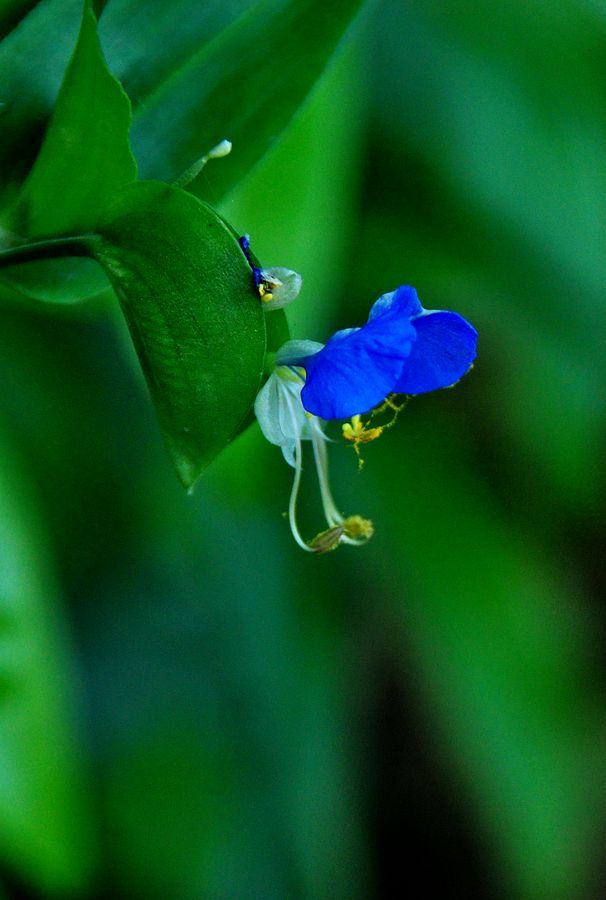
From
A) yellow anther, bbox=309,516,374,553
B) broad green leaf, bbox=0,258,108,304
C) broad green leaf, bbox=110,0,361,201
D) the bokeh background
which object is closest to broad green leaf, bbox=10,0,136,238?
broad green leaf, bbox=0,258,108,304

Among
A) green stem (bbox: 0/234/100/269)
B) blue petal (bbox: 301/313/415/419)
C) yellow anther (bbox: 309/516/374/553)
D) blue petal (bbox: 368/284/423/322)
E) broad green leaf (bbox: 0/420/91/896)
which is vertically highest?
blue petal (bbox: 368/284/423/322)

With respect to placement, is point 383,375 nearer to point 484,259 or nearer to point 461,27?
point 484,259

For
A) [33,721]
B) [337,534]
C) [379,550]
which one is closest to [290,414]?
[337,534]

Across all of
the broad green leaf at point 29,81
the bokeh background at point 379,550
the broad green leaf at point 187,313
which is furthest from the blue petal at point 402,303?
the bokeh background at point 379,550

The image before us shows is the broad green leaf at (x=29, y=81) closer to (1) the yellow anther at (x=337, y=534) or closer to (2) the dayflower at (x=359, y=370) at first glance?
(2) the dayflower at (x=359, y=370)

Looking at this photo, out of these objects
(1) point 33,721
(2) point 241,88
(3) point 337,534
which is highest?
(2) point 241,88

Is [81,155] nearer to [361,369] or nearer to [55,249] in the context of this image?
[55,249]

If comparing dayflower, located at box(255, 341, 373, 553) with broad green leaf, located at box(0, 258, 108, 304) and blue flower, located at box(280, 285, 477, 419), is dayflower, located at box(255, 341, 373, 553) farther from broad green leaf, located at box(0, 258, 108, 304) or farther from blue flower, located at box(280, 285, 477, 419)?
broad green leaf, located at box(0, 258, 108, 304)
